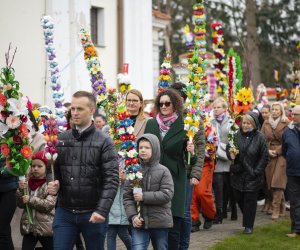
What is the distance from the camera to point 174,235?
26.8 ft

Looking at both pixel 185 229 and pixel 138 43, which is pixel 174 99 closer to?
pixel 185 229

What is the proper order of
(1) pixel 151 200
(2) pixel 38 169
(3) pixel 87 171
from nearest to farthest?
(3) pixel 87 171, (1) pixel 151 200, (2) pixel 38 169

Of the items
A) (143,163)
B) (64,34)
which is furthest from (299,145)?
(64,34)

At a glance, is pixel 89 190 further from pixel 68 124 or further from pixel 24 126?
pixel 68 124

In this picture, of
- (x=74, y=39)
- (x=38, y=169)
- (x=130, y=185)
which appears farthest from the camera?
(x=74, y=39)

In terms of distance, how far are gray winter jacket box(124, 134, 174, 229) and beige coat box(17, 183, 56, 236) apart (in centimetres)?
89

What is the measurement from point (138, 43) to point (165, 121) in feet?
55.4

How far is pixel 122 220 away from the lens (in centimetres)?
855

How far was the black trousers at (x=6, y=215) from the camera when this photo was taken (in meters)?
7.60

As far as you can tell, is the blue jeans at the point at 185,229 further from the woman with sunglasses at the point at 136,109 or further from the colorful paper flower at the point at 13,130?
the colorful paper flower at the point at 13,130

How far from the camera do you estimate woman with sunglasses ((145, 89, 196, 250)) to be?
26.5 feet

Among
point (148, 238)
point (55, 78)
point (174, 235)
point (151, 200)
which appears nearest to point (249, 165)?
point (174, 235)

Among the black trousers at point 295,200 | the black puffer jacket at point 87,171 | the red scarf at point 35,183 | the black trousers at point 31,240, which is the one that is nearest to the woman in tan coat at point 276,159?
the black trousers at point 295,200

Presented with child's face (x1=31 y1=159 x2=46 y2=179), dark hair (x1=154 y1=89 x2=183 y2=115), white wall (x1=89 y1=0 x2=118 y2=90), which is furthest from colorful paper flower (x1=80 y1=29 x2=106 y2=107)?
white wall (x1=89 y1=0 x2=118 y2=90)
